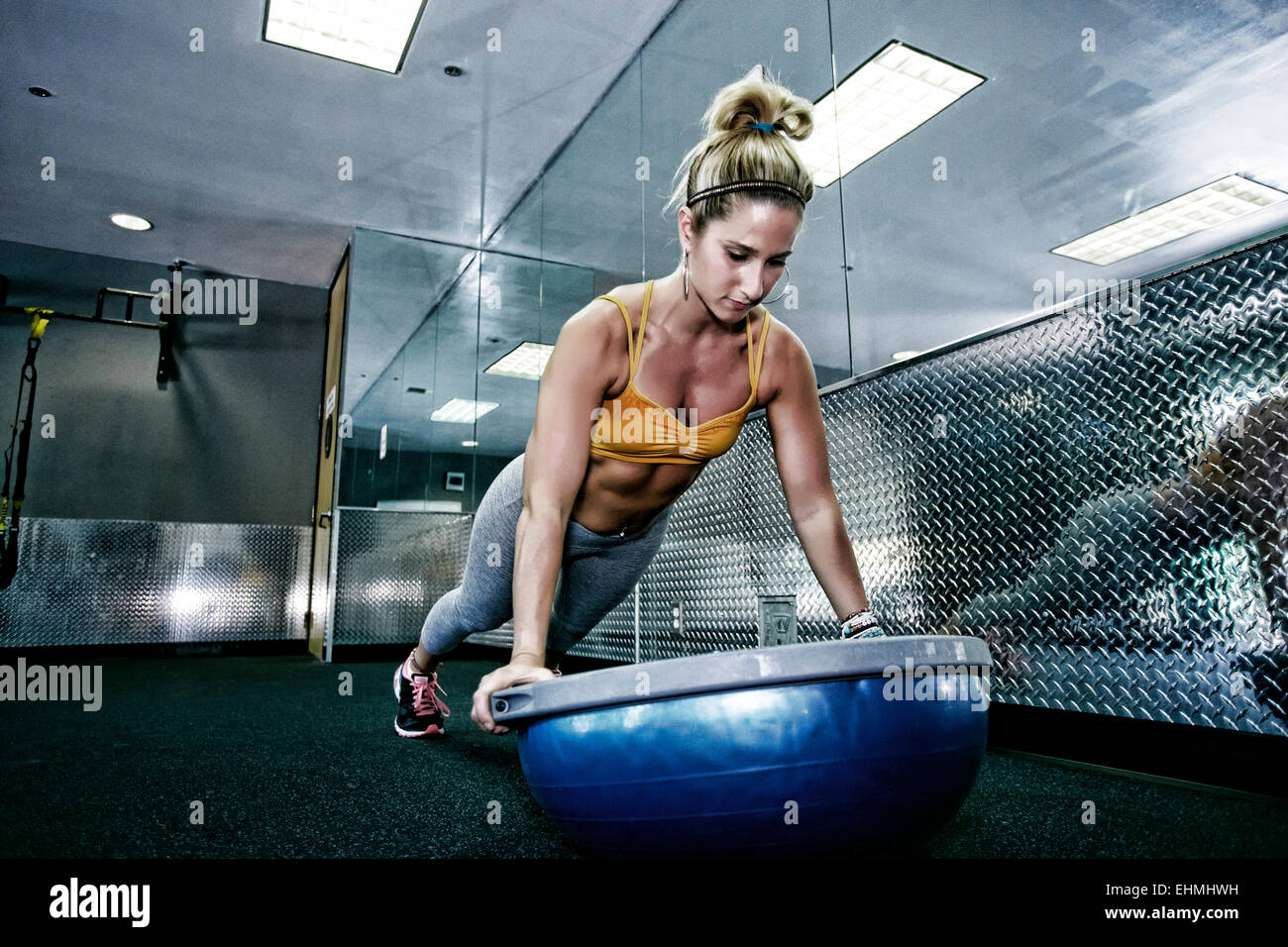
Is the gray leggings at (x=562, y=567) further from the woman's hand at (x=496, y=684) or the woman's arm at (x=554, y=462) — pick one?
the woman's hand at (x=496, y=684)

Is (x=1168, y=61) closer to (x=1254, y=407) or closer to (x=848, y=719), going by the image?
(x=1254, y=407)

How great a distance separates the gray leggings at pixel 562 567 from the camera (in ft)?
5.12

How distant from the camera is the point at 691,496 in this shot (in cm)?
285

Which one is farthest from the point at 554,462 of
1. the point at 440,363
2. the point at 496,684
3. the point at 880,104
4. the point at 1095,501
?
the point at 440,363

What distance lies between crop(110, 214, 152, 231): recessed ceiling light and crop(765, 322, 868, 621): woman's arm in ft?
19.1

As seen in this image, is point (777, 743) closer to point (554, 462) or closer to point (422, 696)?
point (554, 462)

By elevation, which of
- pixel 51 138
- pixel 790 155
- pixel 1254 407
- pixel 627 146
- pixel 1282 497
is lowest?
pixel 1282 497

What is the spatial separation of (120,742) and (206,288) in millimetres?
5400

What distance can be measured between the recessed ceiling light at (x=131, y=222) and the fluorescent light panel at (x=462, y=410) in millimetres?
2537

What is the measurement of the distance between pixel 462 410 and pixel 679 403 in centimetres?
447

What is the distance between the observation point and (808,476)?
4.36 feet

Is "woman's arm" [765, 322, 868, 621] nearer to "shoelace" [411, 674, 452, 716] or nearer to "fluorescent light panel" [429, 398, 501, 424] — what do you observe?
"shoelace" [411, 674, 452, 716]

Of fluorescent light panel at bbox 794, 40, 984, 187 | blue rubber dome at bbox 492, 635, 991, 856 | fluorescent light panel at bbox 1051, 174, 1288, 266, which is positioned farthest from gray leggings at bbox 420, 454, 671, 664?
fluorescent light panel at bbox 794, 40, 984, 187
